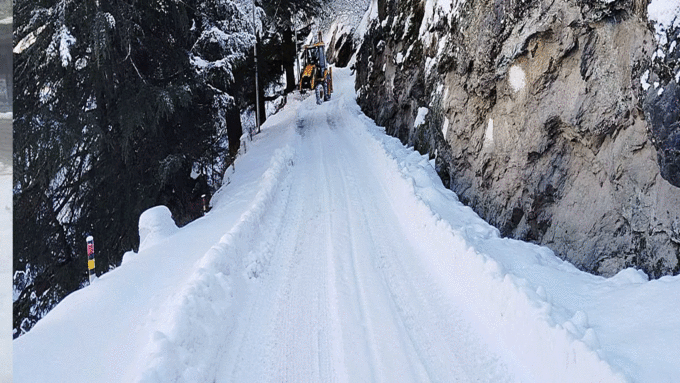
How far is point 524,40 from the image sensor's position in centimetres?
839

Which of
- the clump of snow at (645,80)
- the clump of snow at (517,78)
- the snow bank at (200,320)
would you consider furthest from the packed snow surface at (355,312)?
the clump of snow at (517,78)

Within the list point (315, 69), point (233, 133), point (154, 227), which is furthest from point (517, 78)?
point (315, 69)

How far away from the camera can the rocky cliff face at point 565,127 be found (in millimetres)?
5488

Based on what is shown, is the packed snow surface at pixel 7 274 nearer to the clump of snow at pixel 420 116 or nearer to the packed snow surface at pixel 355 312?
the packed snow surface at pixel 355 312

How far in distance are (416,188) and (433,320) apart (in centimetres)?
509

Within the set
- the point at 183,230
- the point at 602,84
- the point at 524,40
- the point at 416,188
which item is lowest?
the point at 183,230

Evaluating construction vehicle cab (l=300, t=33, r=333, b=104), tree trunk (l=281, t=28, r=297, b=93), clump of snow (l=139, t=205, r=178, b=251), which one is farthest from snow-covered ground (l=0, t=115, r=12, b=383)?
construction vehicle cab (l=300, t=33, r=333, b=104)

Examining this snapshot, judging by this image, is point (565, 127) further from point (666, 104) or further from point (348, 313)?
point (348, 313)

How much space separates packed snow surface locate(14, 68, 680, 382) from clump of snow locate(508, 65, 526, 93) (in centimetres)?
250

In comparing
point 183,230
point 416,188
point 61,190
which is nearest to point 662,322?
point 416,188

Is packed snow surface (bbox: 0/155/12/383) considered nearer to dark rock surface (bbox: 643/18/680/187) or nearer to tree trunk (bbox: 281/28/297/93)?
dark rock surface (bbox: 643/18/680/187)

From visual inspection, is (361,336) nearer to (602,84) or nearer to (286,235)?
(286,235)

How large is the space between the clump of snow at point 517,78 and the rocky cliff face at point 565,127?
0.03 metres

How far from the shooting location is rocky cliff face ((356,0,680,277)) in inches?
216
